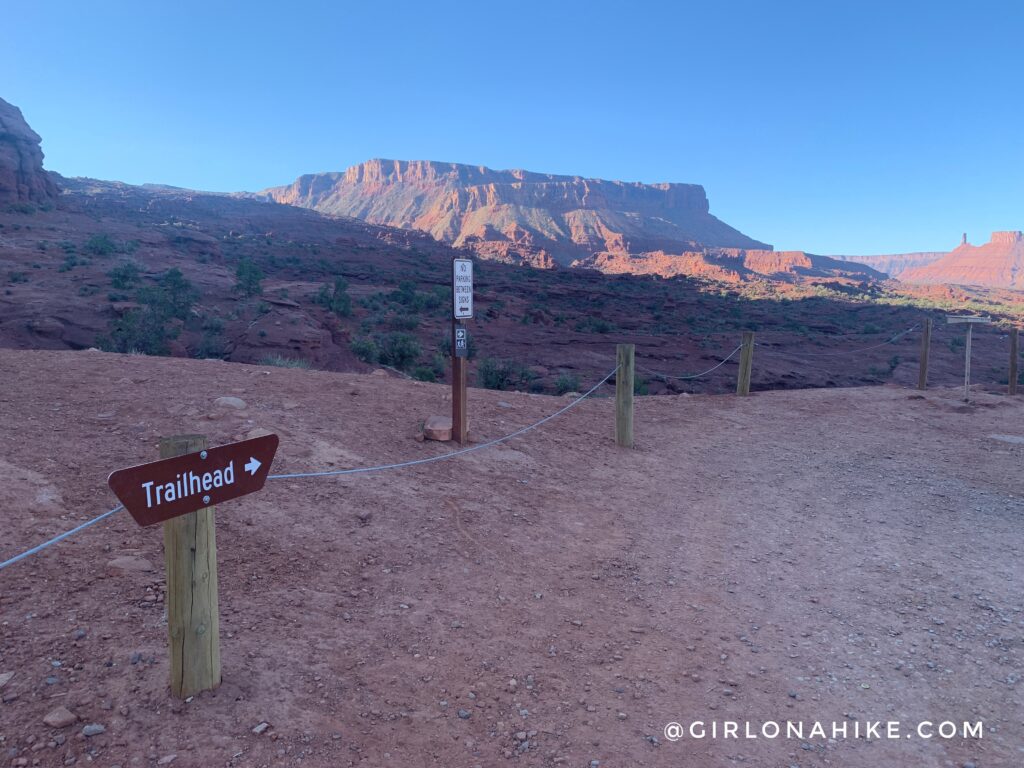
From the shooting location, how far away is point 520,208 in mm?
137125

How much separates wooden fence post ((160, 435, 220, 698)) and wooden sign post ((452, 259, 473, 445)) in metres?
4.12

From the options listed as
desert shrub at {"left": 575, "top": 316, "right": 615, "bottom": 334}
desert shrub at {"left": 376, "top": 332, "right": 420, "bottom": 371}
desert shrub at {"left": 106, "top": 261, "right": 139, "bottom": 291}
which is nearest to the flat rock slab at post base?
desert shrub at {"left": 376, "top": 332, "right": 420, "bottom": 371}

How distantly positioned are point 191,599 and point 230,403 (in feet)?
14.9

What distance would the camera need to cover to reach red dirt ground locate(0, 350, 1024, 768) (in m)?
3.05

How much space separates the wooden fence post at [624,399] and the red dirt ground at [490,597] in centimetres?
39

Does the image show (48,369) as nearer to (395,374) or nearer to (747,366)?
(395,374)

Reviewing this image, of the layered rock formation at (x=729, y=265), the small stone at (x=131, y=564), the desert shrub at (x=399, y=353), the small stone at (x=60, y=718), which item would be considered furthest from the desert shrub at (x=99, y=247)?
the layered rock formation at (x=729, y=265)

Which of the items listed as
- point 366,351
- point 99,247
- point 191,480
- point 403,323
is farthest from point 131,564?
point 99,247

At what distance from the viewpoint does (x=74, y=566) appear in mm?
3963

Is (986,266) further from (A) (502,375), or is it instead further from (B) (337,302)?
(A) (502,375)

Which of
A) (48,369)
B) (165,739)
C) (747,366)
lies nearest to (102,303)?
(48,369)

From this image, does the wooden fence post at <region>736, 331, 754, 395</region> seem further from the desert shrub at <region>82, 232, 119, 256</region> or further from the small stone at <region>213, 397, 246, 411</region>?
the desert shrub at <region>82, 232, 119, 256</region>

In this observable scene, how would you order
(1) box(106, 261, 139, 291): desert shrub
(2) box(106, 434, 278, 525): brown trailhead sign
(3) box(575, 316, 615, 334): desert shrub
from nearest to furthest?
(2) box(106, 434, 278, 525): brown trailhead sign
(1) box(106, 261, 139, 291): desert shrub
(3) box(575, 316, 615, 334): desert shrub

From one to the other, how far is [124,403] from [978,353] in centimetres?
3572
